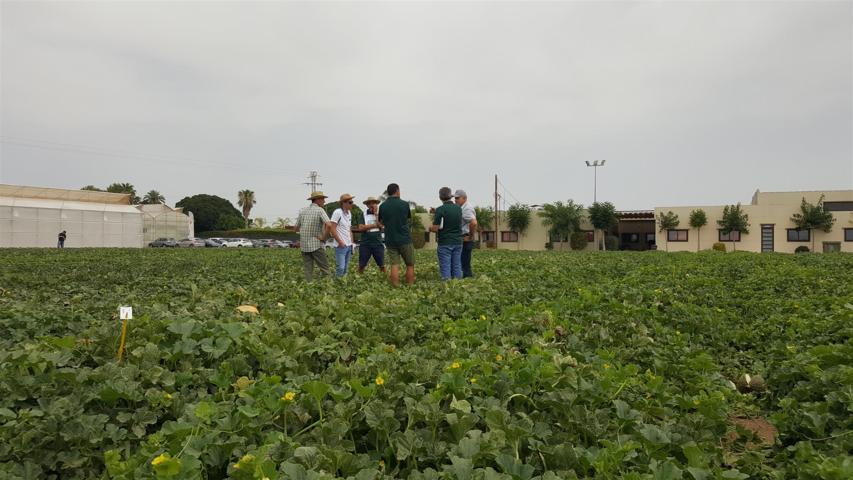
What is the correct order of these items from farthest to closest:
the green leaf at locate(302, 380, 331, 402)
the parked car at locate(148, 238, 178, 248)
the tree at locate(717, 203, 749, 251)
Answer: the parked car at locate(148, 238, 178, 248) → the tree at locate(717, 203, 749, 251) → the green leaf at locate(302, 380, 331, 402)

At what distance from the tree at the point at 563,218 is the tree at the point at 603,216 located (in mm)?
1387

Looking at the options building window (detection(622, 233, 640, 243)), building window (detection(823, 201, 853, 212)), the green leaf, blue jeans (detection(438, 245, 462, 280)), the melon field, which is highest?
building window (detection(823, 201, 853, 212))

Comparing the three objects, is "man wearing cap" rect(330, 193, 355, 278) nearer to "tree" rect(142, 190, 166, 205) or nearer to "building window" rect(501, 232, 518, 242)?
"building window" rect(501, 232, 518, 242)

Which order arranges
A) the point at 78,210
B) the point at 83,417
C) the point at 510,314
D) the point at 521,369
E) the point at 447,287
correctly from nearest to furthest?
1. the point at 83,417
2. the point at 521,369
3. the point at 510,314
4. the point at 447,287
5. the point at 78,210

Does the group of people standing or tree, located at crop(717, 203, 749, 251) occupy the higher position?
tree, located at crop(717, 203, 749, 251)

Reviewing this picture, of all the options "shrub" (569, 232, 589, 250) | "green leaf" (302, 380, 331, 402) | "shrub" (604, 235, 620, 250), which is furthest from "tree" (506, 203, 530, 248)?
"green leaf" (302, 380, 331, 402)

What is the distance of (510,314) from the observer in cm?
517

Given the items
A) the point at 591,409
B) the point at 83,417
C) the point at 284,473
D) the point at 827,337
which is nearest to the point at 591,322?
the point at 827,337

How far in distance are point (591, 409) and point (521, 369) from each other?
42 cm

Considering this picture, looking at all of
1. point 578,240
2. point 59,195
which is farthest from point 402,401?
point 59,195

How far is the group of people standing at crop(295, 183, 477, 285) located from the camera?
841 cm

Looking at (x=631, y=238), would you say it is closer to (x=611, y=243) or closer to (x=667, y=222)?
(x=611, y=243)

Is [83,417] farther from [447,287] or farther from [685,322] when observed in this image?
[685,322]

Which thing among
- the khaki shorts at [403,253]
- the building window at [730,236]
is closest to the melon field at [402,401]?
the khaki shorts at [403,253]
